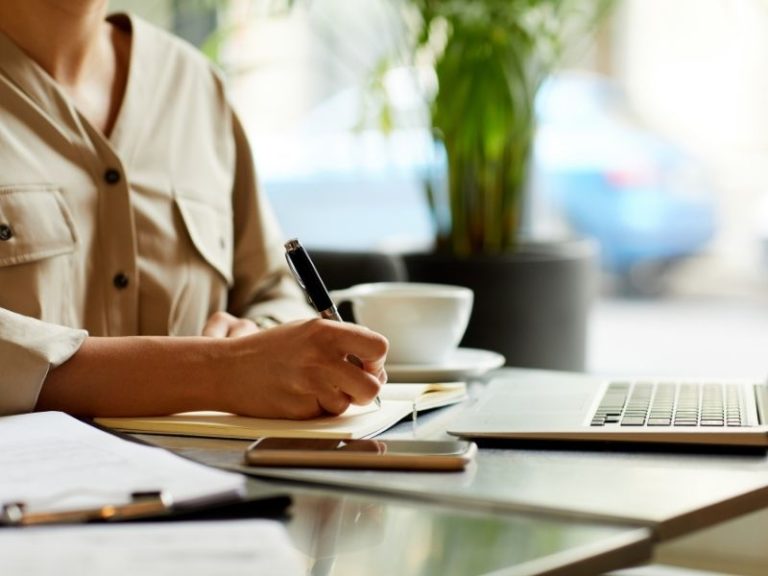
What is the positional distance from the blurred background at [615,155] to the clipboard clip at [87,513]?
185 centimetres

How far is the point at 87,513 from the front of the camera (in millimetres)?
746

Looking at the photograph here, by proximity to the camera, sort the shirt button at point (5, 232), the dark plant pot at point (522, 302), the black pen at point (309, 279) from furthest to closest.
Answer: the dark plant pot at point (522, 302) → the shirt button at point (5, 232) → the black pen at point (309, 279)

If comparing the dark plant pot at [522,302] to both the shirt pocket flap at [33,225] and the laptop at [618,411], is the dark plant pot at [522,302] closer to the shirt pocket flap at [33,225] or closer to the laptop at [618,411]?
the laptop at [618,411]

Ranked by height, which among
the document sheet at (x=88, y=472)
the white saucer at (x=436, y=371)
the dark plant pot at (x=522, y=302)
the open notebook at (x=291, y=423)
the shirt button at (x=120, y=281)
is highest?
the shirt button at (x=120, y=281)

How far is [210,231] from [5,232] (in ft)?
0.97

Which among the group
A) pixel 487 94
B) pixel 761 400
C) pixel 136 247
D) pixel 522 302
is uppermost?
pixel 487 94

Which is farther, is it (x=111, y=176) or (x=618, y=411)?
(x=111, y=176)

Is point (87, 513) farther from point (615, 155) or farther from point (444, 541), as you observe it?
point (615, 155)

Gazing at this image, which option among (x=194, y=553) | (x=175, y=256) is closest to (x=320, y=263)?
(x=175, y=256)


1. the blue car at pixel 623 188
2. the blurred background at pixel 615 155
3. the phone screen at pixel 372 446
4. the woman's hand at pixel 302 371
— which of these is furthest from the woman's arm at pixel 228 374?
the blue car at pixel 623 188

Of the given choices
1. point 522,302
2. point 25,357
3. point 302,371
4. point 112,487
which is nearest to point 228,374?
point 302,371

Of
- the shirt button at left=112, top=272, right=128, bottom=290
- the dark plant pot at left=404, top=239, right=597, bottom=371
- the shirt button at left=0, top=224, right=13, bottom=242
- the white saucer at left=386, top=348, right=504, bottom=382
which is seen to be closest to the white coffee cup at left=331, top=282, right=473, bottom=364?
the white saucer at left=386, top=348, right=504, bottom=382

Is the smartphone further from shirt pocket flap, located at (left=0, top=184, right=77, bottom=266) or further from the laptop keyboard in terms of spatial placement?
shirt pocket flap, located at (left=0, top=184, right=77, bottom=266)

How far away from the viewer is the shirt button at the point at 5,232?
1.29m
